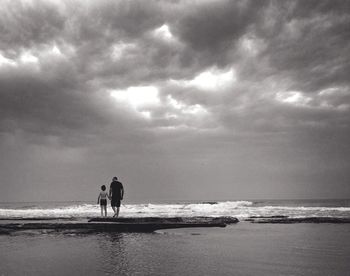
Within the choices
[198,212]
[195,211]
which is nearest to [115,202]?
[198,212]

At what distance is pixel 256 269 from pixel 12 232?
1093 cm

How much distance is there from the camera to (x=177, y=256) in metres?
7.97

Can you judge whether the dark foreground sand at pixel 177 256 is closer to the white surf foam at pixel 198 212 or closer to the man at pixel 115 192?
the man at pixel 115 192

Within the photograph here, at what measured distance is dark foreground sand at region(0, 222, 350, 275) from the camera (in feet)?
21.1

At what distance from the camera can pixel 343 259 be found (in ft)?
25.1

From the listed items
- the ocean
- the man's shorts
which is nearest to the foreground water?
the man's shorts

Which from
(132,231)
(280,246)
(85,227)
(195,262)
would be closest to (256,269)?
(195,262)

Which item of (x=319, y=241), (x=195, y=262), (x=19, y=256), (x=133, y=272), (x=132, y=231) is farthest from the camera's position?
(x=132, y=231)

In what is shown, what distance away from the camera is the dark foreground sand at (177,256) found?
21.1 feet

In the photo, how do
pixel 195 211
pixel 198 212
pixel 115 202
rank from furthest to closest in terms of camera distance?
pixel 195 211
pixel 198 212
pixel 115 202

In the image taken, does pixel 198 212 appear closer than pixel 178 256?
No

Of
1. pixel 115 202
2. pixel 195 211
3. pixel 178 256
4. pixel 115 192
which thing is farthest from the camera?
pixel 195 211

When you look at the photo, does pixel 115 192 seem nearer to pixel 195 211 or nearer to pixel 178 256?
pixel 178 256

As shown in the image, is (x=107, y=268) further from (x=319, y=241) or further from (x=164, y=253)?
(x=319, y=241)
